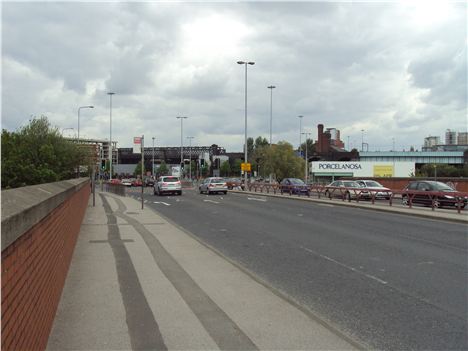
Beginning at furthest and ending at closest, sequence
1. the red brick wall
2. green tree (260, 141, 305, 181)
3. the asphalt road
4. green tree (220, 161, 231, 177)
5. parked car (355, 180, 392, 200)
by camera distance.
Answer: green tree (220, 161, 231, 177)
green tree (260, 141, 305, 181)
parked car (355, 180, 392, 200)
the asphalt road
the red brick wall

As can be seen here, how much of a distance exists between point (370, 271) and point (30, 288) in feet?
21.7

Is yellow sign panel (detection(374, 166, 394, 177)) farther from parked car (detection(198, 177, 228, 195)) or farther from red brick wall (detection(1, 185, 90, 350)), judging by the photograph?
red brick wall (detection(1, 185, 90, 350))

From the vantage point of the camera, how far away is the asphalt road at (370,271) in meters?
5.63

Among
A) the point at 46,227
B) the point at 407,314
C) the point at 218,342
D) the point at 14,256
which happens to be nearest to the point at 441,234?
the point at 407,314

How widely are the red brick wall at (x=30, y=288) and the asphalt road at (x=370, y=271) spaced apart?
3280 mm

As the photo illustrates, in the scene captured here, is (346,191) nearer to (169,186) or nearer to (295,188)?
(295,188)

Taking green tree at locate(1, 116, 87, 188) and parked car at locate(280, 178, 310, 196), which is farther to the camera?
parked car at locate(280, 178, 310, 196)

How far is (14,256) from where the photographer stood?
129 inches

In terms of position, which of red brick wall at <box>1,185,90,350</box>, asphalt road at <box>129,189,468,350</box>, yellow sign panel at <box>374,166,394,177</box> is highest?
yellow sign panel at <box>374,166,394,177</box>

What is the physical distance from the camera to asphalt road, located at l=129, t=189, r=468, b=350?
5629mm

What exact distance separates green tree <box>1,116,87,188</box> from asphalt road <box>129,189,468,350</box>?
19033 millimetres

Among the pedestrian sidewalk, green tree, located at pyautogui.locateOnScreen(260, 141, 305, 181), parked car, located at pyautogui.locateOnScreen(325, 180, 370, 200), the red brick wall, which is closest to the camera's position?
the red brick wall

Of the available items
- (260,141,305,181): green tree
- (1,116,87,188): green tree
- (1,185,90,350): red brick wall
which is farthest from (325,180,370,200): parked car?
(260,141,305,181): green tree

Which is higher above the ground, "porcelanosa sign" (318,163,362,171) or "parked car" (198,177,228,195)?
"porcelanosa sign" (318,163,362,171)
